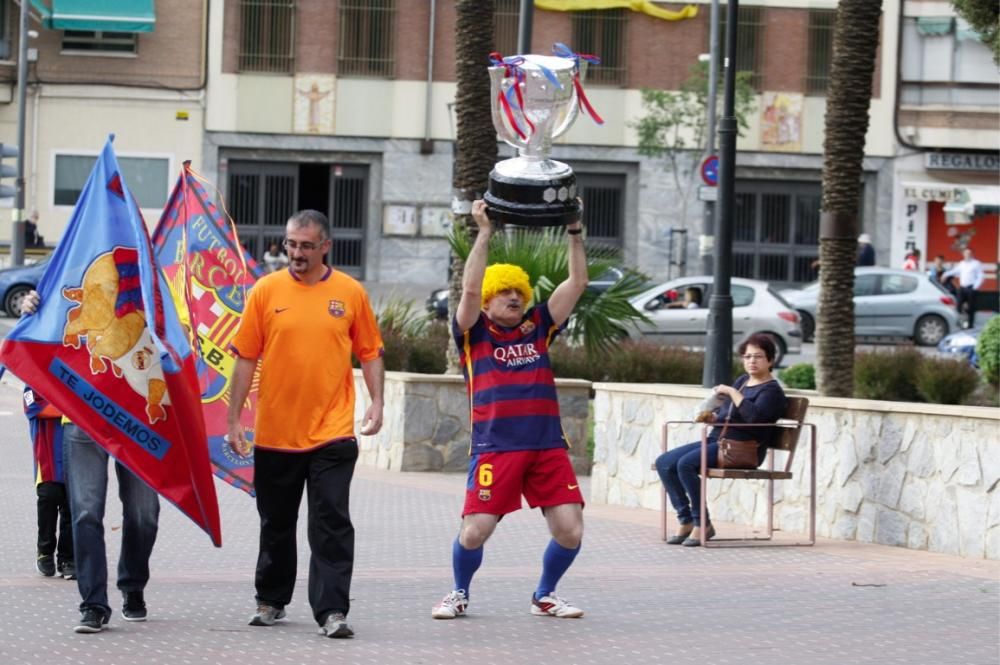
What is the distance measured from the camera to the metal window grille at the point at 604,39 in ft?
147

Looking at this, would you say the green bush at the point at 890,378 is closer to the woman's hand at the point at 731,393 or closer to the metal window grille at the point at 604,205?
the woman's hand at the point at 731,393

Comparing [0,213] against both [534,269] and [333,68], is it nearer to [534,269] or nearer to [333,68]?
[333,68]

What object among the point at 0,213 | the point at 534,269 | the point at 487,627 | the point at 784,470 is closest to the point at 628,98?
the point at 0,213

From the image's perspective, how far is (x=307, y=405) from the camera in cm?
775

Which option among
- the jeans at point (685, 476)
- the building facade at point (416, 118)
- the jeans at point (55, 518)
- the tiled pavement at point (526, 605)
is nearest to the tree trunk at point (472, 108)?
the tiled pavement at point (526, 605)

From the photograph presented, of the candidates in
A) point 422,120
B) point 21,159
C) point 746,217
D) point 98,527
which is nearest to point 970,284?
point 746,217

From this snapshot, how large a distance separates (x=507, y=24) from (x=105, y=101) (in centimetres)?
941

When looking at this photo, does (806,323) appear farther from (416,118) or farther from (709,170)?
(416,118)

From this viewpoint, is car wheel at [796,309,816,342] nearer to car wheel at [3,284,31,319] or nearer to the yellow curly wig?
car wheel at [3,284,31,319]

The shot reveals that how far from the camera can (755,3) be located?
44.7 metres

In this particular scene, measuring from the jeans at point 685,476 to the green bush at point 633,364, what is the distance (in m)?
7.24

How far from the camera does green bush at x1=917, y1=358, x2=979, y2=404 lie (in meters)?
18.0

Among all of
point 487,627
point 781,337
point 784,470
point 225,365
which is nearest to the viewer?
point 487,627

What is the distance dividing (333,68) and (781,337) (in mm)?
18351
